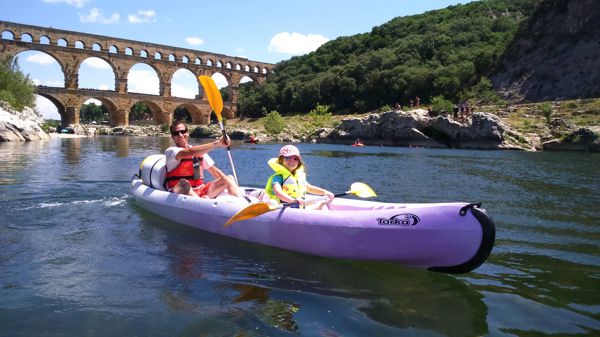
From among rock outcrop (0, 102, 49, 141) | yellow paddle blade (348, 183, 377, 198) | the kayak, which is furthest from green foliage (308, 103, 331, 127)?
the kayak

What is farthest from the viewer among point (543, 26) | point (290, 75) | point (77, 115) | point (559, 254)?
point (290, 75)

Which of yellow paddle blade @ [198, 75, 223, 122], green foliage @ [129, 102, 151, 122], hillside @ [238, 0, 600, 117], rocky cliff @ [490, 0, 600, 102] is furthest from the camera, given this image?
green foliage @ [129, 102, 151, 122]

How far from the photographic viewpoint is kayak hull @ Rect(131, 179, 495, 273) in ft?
13.9

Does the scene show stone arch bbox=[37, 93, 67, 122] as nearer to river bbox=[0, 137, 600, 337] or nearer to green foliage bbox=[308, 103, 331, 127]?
green foliage bbox=[308, 103, 331, 127]

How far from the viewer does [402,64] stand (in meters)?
59.2

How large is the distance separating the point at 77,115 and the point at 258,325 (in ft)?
188

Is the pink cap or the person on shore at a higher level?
the pink cap

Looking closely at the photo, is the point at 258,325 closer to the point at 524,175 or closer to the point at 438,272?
the point at 438,272

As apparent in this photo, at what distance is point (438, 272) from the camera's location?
4.75m

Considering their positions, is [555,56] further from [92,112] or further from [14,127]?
[92,112]

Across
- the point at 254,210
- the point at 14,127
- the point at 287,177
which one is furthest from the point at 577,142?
the point at 14,127

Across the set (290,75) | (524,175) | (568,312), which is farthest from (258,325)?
(290,75)

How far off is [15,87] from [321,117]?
30371mm

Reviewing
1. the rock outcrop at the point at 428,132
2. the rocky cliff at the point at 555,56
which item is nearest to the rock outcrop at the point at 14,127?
the rock outcrop at the point at 428,132
